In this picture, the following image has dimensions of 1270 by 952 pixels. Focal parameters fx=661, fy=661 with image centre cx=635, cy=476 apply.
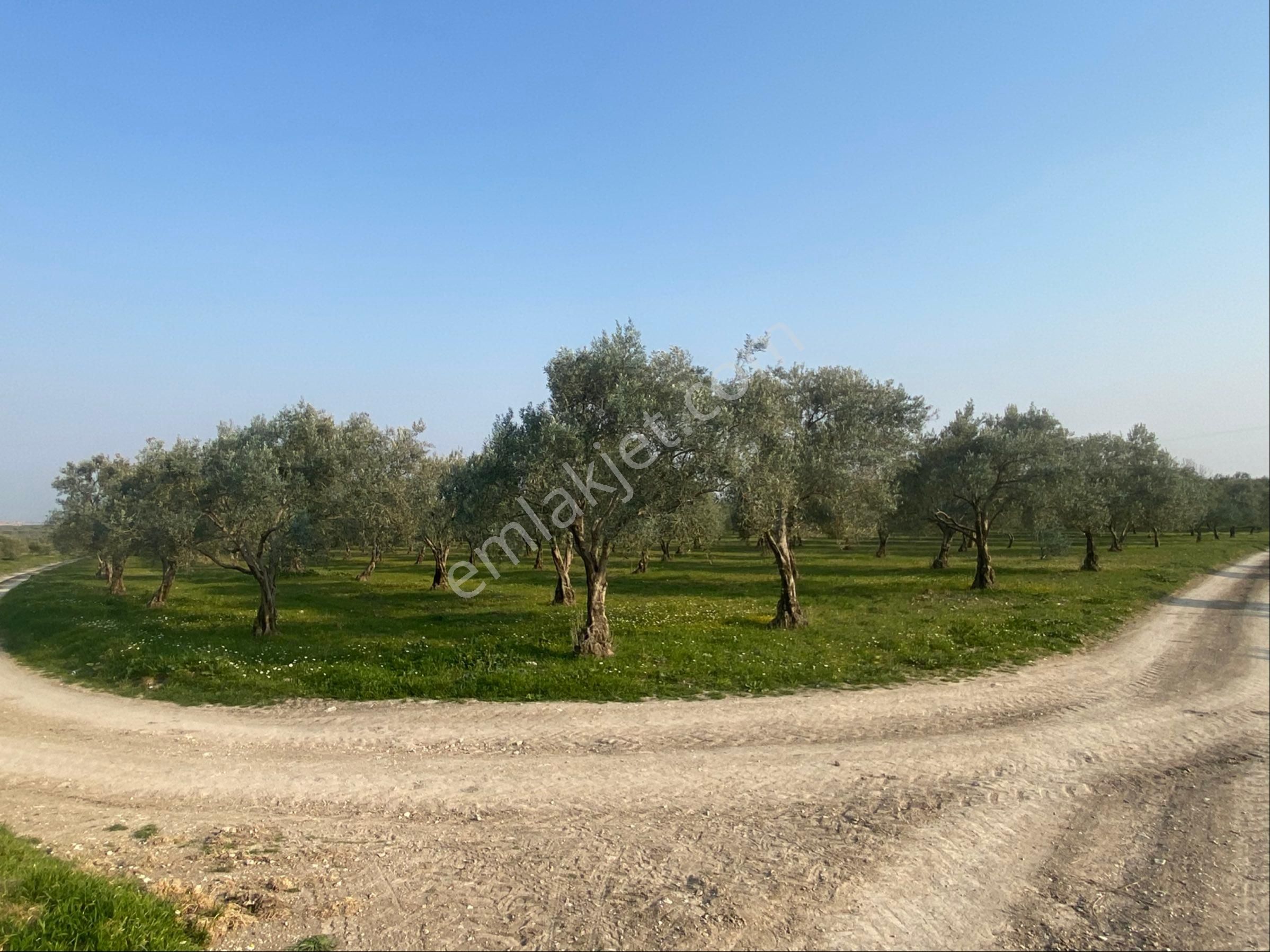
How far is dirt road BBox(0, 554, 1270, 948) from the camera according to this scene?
7250 mm

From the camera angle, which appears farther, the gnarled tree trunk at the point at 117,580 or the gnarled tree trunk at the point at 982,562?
the gnarled tree trunk at the point at 117,580

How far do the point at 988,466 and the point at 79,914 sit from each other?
42.9 m

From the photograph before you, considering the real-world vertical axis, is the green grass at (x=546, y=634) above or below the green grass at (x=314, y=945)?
below

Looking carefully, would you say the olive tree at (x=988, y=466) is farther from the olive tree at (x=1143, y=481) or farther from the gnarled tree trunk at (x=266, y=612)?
the gnarled tree trunk at (x=266, y=612)

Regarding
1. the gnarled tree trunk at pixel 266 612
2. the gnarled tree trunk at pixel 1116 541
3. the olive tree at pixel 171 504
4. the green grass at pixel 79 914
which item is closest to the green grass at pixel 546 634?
the gnarled tree trunk at pixel 266 612

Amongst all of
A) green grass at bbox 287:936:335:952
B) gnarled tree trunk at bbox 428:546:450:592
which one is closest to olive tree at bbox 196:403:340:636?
gnarled tree trunk at bbox 428:546:450:592

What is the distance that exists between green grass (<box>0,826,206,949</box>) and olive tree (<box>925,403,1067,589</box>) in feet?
132

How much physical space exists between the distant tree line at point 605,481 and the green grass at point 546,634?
2347 millimetres

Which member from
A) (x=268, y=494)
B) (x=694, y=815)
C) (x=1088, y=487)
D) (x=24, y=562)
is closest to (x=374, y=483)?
(x=268, y=494)

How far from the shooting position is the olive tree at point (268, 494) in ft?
85.1

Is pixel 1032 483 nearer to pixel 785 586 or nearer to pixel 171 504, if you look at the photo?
pixel 785 586

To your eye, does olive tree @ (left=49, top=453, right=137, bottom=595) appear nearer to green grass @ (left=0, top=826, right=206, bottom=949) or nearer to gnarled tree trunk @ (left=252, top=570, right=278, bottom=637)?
gnarled tree trunk @ (left=252, top=570, right=278, bottom=637)

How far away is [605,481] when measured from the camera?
2122 centimetres

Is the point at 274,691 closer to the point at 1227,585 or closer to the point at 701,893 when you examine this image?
the point at 701,893
